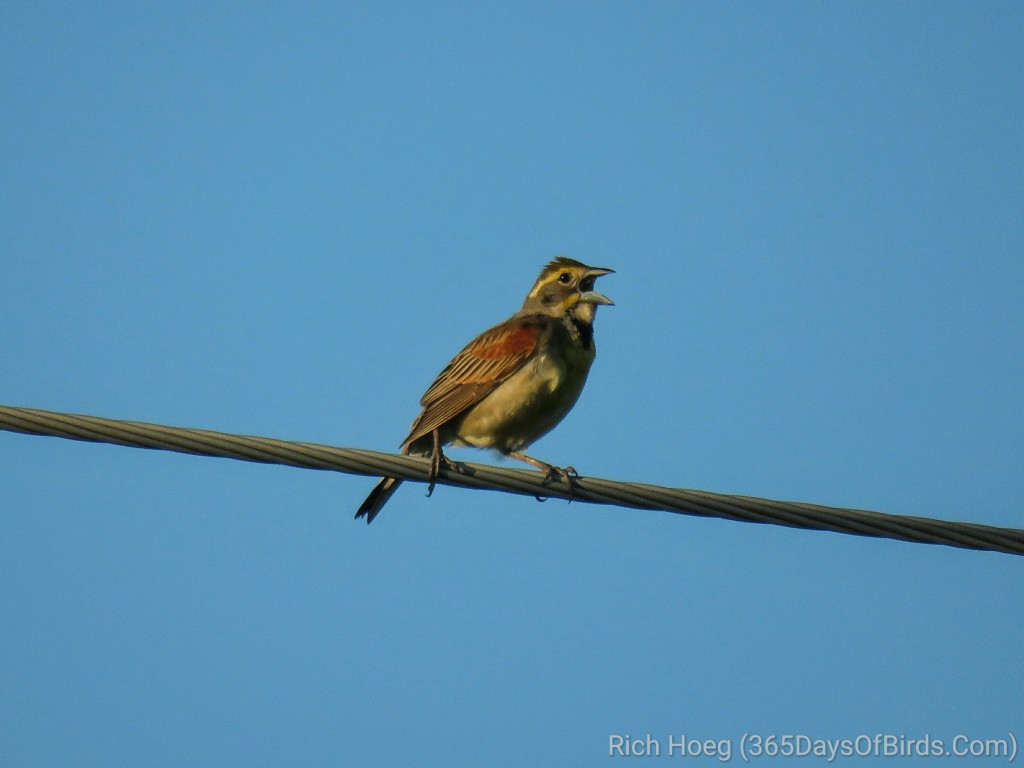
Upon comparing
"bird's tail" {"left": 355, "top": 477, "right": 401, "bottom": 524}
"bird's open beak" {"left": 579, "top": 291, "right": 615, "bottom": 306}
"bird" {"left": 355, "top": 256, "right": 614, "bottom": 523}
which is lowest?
"bird's tail" {"left": 355, "top": 477, "right": 401, "bottom": 524}

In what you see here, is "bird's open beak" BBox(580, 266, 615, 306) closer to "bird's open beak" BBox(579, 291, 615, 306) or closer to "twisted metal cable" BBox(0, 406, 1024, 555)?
"bird's open beak" BBox(579, 291, 615, 306)

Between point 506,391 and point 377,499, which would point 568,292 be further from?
point 377,499

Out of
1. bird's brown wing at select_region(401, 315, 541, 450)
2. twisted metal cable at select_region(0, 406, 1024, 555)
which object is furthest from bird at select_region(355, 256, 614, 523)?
twisted metal cable at select_region(0, 406, 1024, 555)

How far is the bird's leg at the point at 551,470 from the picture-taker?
6.54 meters

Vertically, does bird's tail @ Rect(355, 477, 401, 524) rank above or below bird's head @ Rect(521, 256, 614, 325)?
below

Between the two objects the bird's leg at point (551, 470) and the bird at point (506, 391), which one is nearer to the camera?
the bird's leg at point (551, 470)

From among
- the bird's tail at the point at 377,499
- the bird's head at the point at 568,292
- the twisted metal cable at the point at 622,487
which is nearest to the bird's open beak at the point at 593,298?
the bird's head at the point at 568,292

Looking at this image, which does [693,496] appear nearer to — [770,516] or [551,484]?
[770,516]

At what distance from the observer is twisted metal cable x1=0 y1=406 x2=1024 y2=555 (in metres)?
5.33

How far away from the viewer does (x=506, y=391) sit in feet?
29.1

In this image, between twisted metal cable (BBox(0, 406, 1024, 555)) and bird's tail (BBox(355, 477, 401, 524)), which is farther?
bird's tail (BBox(355, 477, 401, 524))

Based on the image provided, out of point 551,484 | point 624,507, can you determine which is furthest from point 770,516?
point 551,484

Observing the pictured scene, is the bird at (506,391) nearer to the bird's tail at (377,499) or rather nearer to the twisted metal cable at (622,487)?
the bird's tail at (377,499)

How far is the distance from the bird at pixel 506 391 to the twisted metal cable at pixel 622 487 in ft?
8.92
